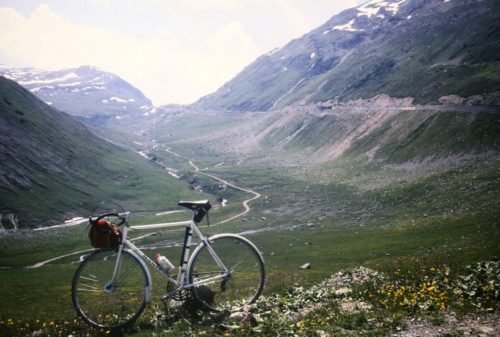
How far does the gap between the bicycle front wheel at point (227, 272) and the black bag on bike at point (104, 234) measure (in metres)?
2.44

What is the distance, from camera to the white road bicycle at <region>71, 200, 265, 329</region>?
37.0ft

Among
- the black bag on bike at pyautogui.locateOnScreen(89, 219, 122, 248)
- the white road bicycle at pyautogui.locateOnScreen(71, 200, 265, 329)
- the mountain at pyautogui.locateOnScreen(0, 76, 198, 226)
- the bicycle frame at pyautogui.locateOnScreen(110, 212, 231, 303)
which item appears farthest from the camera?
the mountain at pyautogui.locateOnScreen(0, 76, 198, 226)

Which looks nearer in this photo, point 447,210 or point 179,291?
point 179,291

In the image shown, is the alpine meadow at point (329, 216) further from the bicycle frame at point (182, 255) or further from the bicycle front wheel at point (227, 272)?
the bicycle front wheel at point (227, 272)

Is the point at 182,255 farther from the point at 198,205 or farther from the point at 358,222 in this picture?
the point at 358,222

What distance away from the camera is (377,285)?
1521 centimetres

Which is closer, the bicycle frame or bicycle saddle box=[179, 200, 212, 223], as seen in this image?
the bicycle frame

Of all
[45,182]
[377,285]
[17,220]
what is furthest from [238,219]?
[377,285]

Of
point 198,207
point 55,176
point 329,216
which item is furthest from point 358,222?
point 55,176

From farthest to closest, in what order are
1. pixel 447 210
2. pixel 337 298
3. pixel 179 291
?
pixel 447 210 < pixel 337 298 < pixel 179 291

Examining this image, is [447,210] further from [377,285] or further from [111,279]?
[111,279]

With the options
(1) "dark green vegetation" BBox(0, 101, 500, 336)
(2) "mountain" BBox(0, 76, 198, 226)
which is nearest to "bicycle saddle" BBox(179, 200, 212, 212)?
(1) "dark green vegetation" BBox(0, 101, 500, 336)

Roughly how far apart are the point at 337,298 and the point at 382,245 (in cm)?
4913

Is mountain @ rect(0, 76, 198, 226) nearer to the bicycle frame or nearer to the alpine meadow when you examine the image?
the alpine meadow
